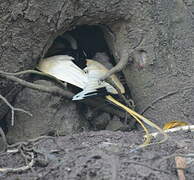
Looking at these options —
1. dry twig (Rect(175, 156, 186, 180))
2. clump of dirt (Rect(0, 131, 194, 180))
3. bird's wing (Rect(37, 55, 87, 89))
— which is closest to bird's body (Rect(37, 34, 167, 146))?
bird's wing (Rect(37, 55, 87, 89))

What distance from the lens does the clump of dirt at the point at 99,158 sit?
128 centimetres

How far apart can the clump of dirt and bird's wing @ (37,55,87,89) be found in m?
0.26

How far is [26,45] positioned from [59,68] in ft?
0.49

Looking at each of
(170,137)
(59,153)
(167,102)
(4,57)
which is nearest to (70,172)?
(59,153)

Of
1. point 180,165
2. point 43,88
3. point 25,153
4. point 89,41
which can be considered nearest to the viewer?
point 180,165

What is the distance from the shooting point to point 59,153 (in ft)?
4.75

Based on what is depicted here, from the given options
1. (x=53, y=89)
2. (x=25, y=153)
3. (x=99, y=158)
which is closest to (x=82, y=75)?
(x=53, y=89)

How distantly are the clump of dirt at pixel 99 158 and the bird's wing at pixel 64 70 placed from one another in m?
0.26

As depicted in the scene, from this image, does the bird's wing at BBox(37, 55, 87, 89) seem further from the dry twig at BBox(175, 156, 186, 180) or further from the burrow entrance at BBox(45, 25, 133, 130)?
the dry twig at BBox(175, 156, 186, 180)

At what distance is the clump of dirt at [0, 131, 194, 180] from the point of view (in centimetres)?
128

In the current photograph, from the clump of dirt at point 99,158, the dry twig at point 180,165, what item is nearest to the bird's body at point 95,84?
the clump of dirt at point 99,158

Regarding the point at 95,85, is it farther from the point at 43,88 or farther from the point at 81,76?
the point at 43,88

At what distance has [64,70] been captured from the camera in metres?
1.79

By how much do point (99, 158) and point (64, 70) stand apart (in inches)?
21.2
